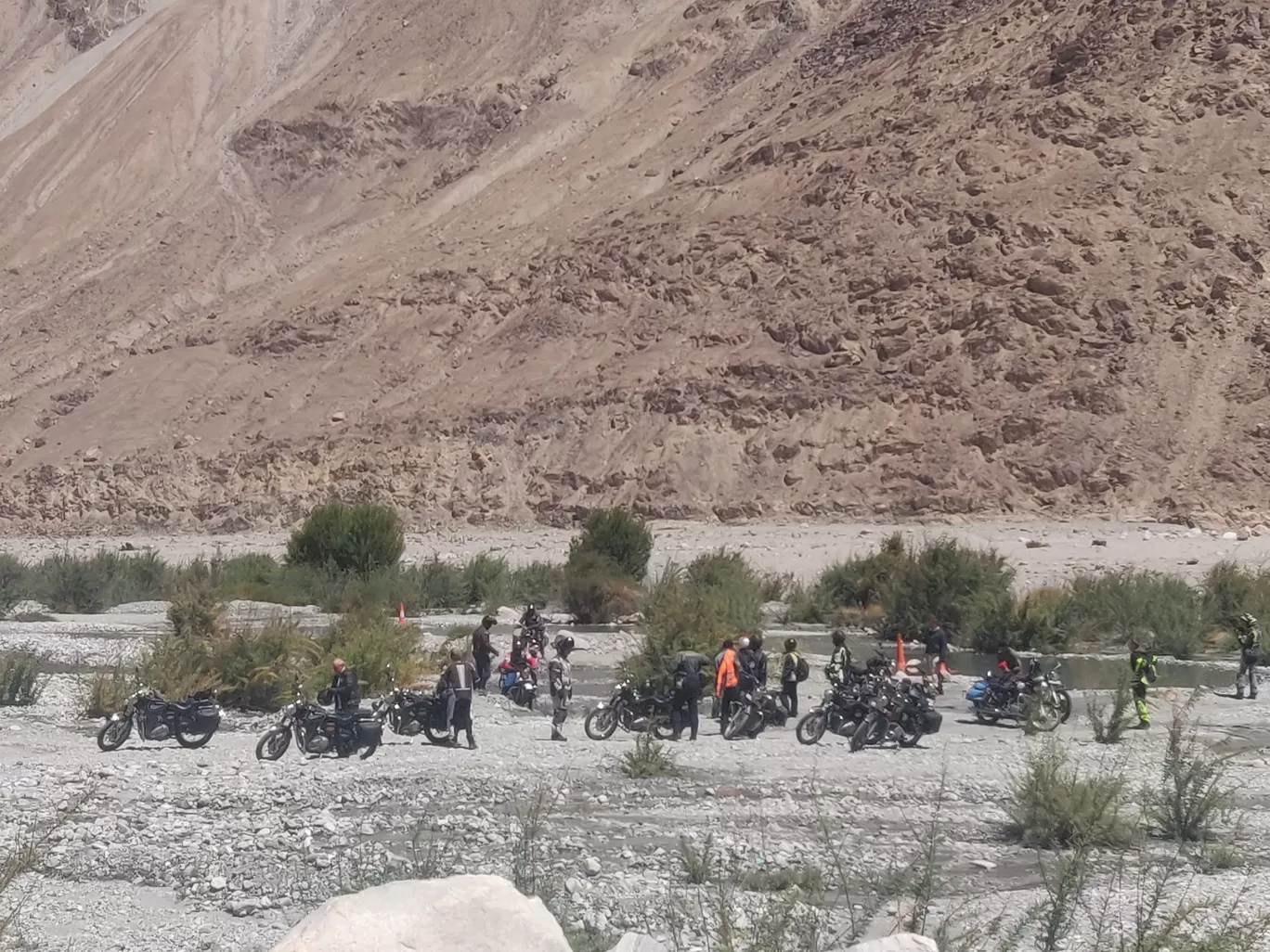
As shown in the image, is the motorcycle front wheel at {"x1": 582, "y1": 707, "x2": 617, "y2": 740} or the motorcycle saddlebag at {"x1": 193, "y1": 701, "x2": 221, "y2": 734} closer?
the motorcycle saddlebag at {"x1": 193, "y1": 701, "x2": 221, "y2": 734}

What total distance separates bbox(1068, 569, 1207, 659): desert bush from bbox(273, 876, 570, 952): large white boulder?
61.9 feet

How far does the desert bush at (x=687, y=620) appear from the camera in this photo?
17.3 m

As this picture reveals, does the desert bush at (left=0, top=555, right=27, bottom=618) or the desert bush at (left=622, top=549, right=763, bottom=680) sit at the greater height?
the desert bush at (left=622, top=549, right=763, bottom=680)

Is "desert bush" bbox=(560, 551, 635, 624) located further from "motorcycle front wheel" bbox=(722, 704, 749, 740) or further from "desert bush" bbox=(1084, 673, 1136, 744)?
"desert bush" bbox=(1084, 673, 1136, 744)

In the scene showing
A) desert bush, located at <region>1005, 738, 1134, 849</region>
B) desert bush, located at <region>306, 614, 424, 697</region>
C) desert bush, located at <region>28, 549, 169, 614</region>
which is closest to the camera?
desert bush, located at <region>1005, 738, 1134, 849</region>

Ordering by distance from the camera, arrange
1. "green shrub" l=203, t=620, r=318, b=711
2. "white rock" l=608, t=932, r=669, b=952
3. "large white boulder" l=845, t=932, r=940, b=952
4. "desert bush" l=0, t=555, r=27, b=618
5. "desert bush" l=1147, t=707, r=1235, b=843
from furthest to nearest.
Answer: "desert bush" l=0, t=555, r=27, b=618
"green shrub" l=203, t=620, r=318, b=711
"desert bush" l=1147, t=707, r=1235, b=843
"white rock" l=608, t=932, r=669, b=952
"large white boulder" l=845, t=932, r=940, b=952

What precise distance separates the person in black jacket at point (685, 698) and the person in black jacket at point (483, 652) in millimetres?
2837

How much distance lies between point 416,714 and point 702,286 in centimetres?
3076

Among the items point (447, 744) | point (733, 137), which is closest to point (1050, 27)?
point (733, 137)

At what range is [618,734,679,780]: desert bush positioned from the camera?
1249cm

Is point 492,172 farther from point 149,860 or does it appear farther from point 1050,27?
point 149,860

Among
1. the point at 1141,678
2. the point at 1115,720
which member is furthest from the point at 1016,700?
the point at 1115,720

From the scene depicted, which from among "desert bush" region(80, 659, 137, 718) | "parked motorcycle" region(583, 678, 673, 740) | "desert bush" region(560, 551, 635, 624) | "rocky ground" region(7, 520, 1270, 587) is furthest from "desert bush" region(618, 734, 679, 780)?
"rocky ground" region(7, 520, 1270, 587)

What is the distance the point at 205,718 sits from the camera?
13.9 metres
